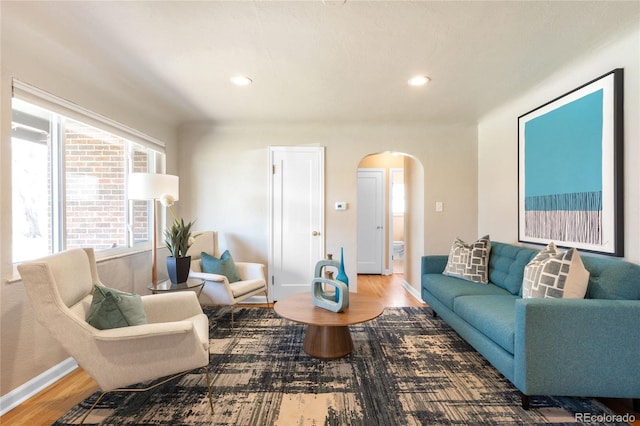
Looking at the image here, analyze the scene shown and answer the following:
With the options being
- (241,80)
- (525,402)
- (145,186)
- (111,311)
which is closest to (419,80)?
(241,80)

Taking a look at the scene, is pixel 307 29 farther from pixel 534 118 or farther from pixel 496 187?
pixel 496 187

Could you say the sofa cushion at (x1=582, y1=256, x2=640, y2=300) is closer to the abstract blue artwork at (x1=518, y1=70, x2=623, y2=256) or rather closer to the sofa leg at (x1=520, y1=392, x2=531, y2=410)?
the abstract blue artwork at (x1=518, y1=70, x2=623, y2=256)

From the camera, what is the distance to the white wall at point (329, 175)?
150 inches

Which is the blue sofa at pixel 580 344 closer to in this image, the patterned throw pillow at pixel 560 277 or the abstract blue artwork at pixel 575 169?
the patterned throw pillow at pixel 560 277

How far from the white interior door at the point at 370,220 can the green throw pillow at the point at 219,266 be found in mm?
2935

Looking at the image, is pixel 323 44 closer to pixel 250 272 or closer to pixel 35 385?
pixel 250 272

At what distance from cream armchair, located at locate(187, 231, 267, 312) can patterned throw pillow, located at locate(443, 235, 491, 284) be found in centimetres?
205

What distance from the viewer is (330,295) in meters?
2.49

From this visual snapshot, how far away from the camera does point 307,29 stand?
1795 mm

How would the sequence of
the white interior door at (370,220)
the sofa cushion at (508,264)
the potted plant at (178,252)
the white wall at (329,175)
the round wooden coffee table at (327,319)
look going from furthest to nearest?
the white interior door at (370,220)
the white wall at (329,175)
the potted plant at (178,252)
the sofa cushion at (508,264)
the round wooden coffee table at (327,319)

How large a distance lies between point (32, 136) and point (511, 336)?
11.2ft

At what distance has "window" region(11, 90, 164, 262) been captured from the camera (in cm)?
197

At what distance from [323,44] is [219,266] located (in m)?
2.34

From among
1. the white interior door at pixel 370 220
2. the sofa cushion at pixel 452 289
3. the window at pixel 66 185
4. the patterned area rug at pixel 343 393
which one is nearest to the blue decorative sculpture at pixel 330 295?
the patterned area rug at pixel 343 393
